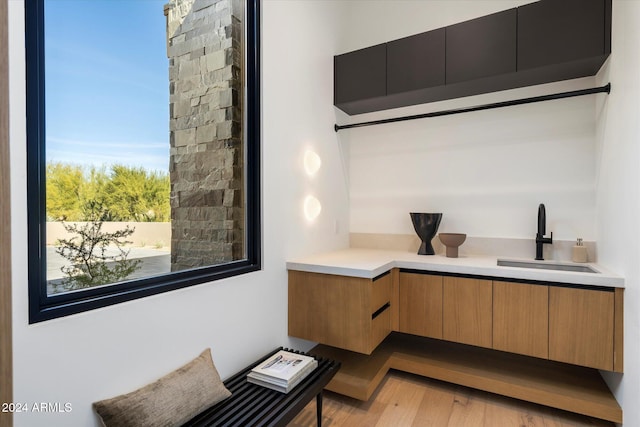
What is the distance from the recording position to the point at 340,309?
206cm

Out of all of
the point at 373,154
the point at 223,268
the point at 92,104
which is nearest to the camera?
the point at 92,104

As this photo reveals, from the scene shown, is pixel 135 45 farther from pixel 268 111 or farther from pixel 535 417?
pixel 535 417

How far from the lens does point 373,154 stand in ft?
10.1

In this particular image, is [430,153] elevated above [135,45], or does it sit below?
below

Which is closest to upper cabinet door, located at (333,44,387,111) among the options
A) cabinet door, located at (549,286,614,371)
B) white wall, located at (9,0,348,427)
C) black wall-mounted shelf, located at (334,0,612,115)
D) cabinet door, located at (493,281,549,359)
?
black wall-mounted shelf, located at (334,0,612,115)

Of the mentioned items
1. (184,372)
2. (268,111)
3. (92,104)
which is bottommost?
(184,372)

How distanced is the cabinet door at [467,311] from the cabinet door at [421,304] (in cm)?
5

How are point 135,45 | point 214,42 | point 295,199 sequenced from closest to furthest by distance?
point 135,45 → point 214,42 → point 295,199

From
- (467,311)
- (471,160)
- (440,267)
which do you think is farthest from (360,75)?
(467,311)

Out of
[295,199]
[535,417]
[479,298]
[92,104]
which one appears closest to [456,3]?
[295,199]

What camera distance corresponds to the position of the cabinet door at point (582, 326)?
5.82ft

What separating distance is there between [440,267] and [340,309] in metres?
0.75

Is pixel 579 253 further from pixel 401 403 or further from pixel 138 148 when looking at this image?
pixel 138 148

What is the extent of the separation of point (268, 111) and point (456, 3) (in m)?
1.94
